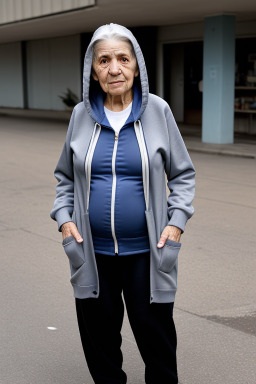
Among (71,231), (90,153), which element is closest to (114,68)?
(90,153)

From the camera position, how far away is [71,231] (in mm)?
3043

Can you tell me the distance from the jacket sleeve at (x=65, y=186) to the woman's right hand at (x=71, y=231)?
0.07 feet

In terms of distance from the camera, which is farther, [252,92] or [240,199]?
[252,92]

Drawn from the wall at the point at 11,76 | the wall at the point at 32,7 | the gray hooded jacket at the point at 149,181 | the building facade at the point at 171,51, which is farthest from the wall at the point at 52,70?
the gray hooded jacket at the point at 149,181

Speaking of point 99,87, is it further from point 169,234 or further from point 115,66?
point 169,234

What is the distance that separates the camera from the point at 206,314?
473 centimetres

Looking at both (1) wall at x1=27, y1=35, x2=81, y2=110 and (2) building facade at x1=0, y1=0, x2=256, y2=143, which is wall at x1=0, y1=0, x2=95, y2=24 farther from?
(1) wall at x1=27, y1=35, x2=81, y2=110

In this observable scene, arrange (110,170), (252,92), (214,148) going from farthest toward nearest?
(252,92), (214,148), (110,170)

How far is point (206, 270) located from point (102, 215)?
301 centimetres

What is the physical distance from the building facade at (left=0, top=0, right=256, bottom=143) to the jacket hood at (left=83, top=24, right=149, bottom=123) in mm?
11518

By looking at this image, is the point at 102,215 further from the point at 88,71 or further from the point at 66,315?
the point at 66,315

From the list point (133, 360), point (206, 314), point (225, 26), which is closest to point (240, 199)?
point (206, 314)

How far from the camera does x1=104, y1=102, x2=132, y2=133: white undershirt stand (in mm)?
3010

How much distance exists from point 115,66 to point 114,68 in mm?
12
